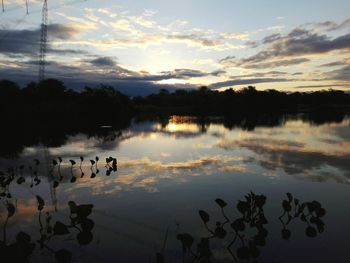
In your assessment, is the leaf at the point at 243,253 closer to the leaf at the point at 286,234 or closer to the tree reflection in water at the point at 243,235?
the tree reflection in water at the point at 243,235

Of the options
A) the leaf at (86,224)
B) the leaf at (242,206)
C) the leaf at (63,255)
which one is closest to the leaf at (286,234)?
the leaf at (242,206)

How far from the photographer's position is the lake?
7.47m

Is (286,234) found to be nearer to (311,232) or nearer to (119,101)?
(311,232)

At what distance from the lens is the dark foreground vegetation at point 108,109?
4222 centimetres

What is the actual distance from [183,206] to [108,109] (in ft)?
239

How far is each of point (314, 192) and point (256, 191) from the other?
2.08m

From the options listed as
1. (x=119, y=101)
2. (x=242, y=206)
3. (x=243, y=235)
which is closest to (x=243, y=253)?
(x=243, y=235)

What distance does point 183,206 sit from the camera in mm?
11438

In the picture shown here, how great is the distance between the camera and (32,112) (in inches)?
2672

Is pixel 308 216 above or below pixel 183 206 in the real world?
above

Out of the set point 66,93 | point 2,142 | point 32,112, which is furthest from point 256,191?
point 66,93

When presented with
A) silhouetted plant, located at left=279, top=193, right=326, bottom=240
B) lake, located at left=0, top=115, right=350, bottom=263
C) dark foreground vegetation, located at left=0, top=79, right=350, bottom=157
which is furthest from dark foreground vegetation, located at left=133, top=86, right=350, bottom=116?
silhouetted plant, located at left=279, top=193, right=326, bottom=240

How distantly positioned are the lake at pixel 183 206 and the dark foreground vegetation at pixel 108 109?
11.0 metres

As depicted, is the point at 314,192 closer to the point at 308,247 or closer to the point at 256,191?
the point at 256,191
